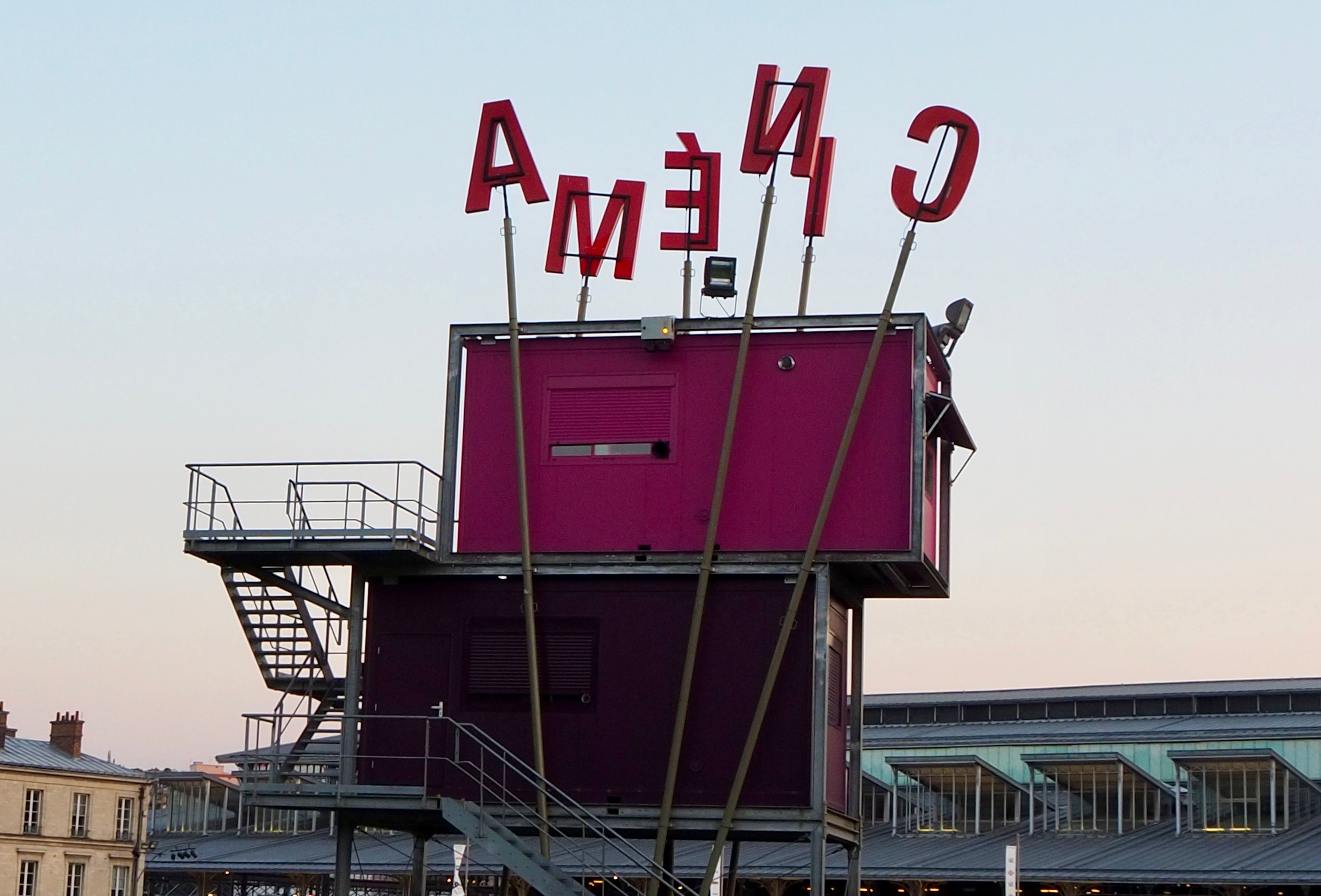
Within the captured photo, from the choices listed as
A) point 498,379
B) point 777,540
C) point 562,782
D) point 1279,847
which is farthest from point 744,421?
point 1279,847

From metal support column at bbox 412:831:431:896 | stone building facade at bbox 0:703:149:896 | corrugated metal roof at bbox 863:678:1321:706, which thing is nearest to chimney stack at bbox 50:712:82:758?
stone building facade at bbox 0:703:149:896

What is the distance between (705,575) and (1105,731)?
2310 inches

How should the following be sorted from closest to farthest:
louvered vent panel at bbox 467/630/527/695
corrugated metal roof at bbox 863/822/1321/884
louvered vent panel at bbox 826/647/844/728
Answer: louvered vent panel at bbox 467/630/527/695, louvered vent panel at bbox 826/647/844/728, corrugated metal roof at bbox 863/822/1321/884

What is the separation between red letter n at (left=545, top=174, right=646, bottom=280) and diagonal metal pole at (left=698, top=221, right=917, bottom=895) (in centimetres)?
649

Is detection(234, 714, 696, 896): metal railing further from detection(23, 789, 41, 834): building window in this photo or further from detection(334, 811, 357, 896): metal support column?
detection(23, 789, 41, 834): building window

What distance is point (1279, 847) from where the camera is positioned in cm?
7219

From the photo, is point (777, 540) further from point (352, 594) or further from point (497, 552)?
point (352, 594)

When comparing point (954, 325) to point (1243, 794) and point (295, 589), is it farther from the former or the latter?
point (1243, 794)

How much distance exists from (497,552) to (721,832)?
23.5ft

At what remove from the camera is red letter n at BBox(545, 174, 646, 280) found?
40.4 meters

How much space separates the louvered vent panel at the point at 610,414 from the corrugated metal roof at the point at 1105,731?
44575 mm

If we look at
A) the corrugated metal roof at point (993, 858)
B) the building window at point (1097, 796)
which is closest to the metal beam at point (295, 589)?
the corrugated metal roof at point (993, 858)

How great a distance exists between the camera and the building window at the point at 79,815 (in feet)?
362

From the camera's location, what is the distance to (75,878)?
110 metres
